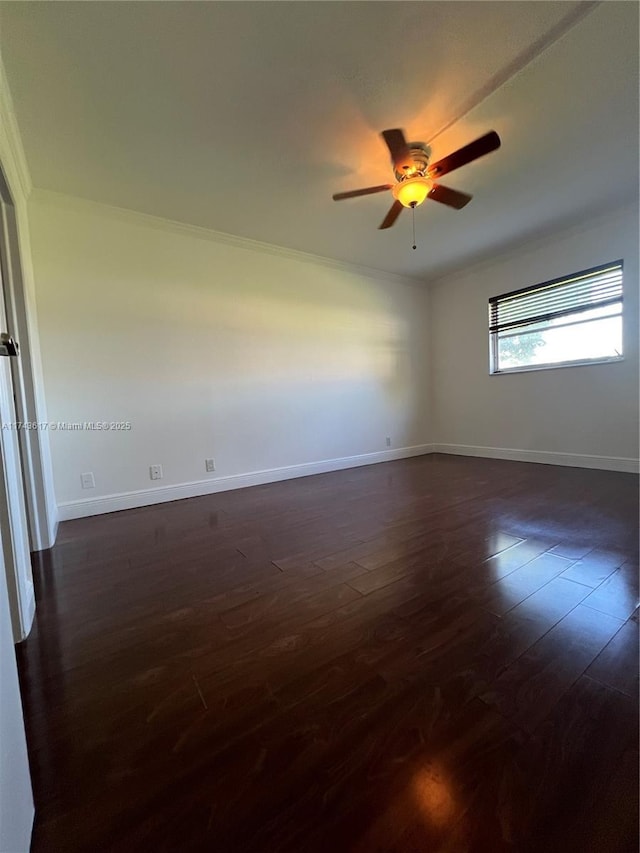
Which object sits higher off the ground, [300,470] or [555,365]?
[555,365]

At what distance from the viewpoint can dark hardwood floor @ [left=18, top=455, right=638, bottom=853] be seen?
66 centimetres

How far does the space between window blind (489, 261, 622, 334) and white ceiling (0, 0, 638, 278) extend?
2.65 ft

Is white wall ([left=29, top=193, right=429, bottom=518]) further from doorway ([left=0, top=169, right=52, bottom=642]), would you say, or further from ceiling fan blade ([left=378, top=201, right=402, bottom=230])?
ceiling fan blade ([left=378, top=201, right=402, bottom=230])

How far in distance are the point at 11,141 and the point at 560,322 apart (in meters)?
4.91

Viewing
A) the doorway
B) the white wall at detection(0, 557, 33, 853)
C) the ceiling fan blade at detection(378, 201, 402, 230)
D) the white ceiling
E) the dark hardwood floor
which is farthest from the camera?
the ceiling fan blade at detection(378, 201, 402, 230)

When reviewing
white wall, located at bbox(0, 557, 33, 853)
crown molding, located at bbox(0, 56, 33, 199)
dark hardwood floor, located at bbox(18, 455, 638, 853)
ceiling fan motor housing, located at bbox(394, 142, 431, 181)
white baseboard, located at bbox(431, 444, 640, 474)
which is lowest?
dark hardwood floor, located at bbox(18, 455, 638, 853)

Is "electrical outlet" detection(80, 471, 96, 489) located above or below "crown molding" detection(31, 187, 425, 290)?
below

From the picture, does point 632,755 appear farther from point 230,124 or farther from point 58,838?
point 230,124

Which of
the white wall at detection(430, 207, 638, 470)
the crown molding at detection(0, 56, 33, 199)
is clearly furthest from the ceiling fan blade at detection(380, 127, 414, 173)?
the white wall at detection(430, 207, 638, 470)

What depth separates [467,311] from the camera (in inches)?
178

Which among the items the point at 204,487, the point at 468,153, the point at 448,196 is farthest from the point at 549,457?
the point at 204,487

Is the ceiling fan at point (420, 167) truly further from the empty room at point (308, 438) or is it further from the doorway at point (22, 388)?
the doorway at point (22, 388)

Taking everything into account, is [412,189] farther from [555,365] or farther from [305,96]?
[555,365]

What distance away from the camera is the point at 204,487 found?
10.3 feet
